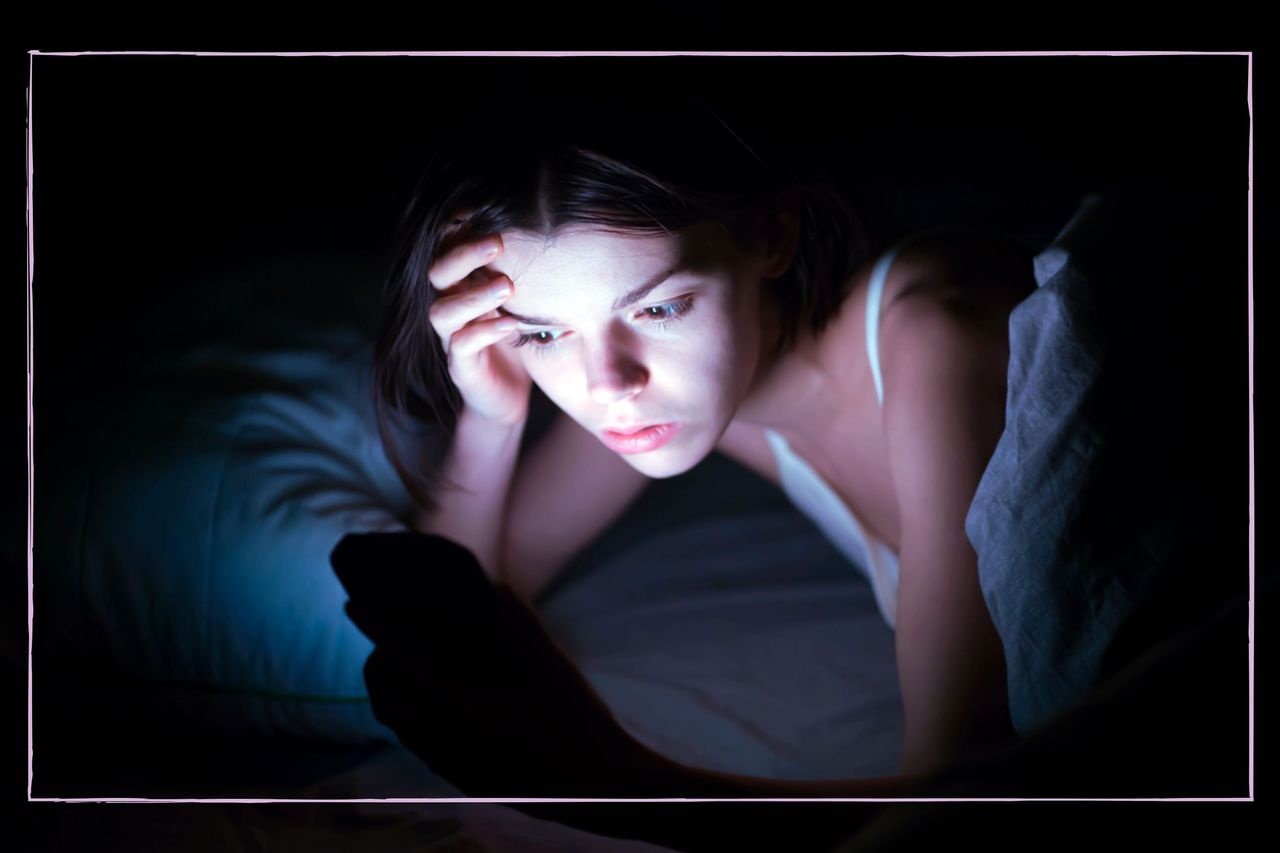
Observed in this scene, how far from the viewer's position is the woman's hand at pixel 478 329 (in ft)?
4.25

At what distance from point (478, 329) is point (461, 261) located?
0.27ft

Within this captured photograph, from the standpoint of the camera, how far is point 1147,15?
1.34 m

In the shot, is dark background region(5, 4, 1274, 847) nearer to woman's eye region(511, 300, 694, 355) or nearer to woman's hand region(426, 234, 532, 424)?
woman's hand region(426, 234, 532, 424)

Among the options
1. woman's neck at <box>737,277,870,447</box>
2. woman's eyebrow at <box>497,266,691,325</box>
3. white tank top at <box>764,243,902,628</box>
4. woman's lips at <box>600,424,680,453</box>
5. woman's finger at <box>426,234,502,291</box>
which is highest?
woman's finger at <box>426,234,502,291</box>

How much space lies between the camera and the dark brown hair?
128 cm

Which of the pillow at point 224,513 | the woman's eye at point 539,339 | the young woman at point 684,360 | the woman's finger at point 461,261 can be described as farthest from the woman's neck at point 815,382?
the pillow at point 224,513

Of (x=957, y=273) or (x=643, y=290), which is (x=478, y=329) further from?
(x=957, y=273)

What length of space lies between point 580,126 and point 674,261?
20 cm

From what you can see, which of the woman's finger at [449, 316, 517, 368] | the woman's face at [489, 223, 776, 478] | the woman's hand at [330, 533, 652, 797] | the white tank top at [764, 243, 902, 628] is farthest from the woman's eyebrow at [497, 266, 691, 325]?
the woman's hand at [330, 533, 652, 797]

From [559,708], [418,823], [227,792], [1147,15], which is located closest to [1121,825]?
[559,708]

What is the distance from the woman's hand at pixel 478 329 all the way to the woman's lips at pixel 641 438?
0.36 ft

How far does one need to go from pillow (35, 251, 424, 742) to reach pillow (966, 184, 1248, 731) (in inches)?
29.8

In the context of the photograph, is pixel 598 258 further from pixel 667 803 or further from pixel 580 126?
pixel 667 803

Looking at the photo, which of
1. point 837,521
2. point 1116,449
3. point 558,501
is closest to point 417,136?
point 558,501
